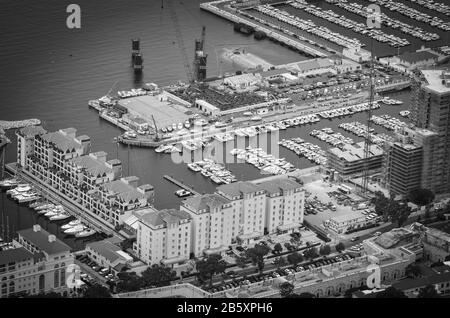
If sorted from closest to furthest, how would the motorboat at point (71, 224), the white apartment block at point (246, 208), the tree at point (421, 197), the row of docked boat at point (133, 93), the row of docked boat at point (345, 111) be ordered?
the white apartment block at point (246, 208)
the motorboat at point (71, 224)
the tree at point (421, 197)
the row of docked boat at point (345, 111)
the row of docked boat at point (133, 93)

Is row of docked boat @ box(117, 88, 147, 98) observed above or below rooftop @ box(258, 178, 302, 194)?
below

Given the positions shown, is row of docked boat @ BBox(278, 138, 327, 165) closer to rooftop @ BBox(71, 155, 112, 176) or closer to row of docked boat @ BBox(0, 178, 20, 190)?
rooftop @ BBox(71, 155, 112, 176)

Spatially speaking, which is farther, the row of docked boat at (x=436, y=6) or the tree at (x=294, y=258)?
the row of docked boat at (x=436, y=6)

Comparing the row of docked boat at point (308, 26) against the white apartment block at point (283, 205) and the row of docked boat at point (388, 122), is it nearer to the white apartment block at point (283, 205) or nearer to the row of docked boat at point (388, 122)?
the row of docked boat at point (388, 122)

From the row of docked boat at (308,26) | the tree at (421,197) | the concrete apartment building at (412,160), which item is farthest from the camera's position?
the row of docked boat at (308,26)

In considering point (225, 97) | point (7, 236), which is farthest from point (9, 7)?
point (7, 236)

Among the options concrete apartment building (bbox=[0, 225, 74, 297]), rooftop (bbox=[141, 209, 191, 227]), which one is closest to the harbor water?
rooftop (bbox=[141, 209, 191, 227])

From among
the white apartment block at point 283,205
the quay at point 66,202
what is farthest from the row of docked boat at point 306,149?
the quay at point 66,202

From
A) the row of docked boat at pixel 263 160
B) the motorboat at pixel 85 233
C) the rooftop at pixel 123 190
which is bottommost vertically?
the motorboat at pixel 85 233
